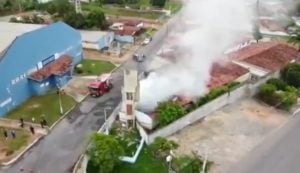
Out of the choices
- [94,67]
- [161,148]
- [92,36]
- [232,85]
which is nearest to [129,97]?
[161,148]

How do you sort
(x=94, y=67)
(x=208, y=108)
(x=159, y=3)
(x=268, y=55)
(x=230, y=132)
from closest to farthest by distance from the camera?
(x=230, y=132) → (x=208, y=108) → (x=94, y=67) → (x=268, y=55) → (x=159, y=3)

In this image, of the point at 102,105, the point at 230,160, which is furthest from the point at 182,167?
the point at 102,105

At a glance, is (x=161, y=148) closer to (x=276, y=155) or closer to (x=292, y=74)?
(x=276, y=155)

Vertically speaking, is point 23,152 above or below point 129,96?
below

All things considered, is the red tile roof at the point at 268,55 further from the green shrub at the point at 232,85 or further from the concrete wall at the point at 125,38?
the concrete wall at the point at 125,38

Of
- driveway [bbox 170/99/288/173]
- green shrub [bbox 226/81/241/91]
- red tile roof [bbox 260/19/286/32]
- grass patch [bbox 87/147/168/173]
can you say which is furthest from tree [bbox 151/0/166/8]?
grass patch [bbox 87/147/168/173]

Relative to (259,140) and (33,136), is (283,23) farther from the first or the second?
(33,136)

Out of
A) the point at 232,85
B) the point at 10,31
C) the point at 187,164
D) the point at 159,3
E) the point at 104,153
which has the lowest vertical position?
the point at 187,164

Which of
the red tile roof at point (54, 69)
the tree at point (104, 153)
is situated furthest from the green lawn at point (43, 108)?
the tree at point (104, 153)
